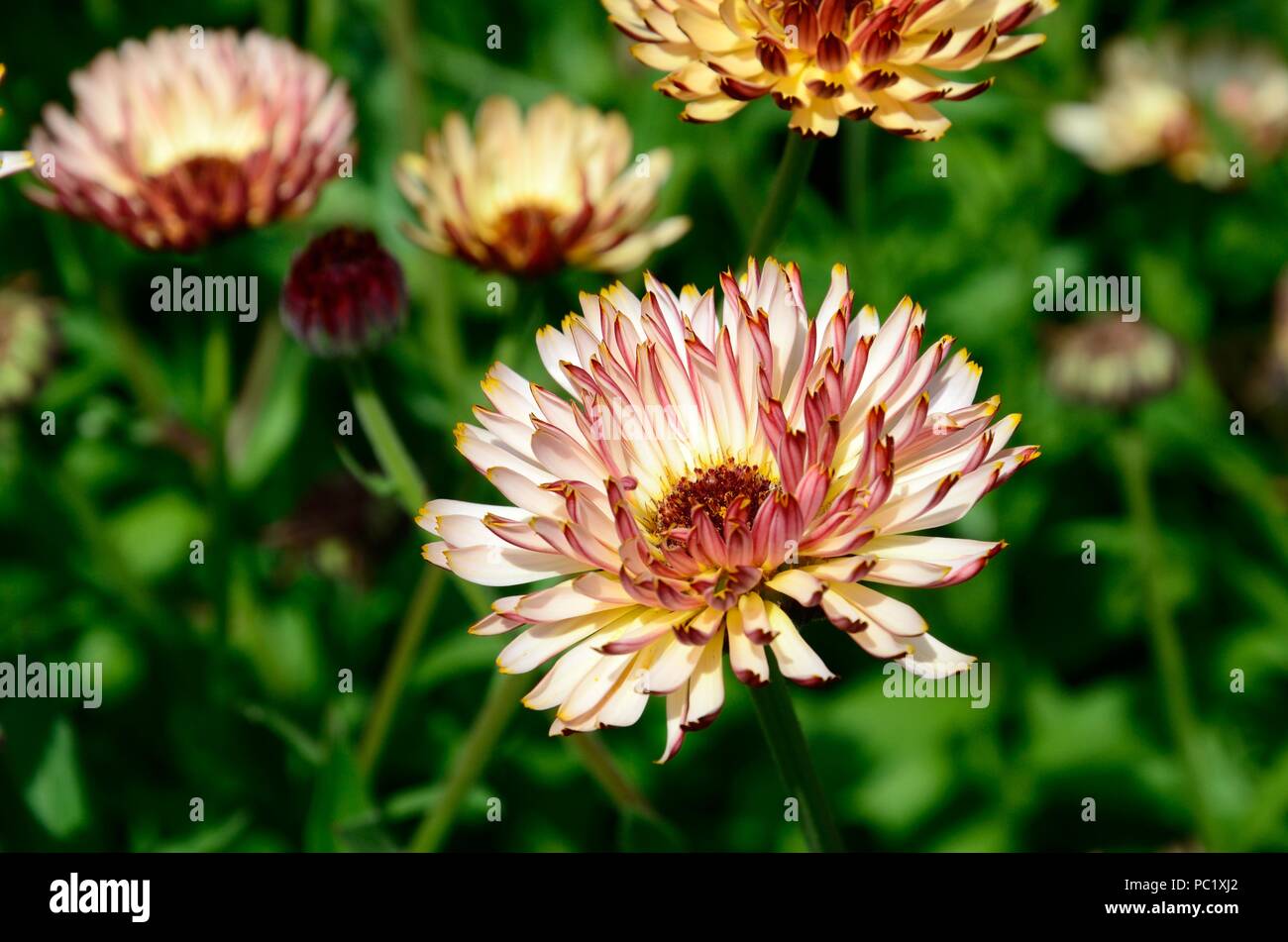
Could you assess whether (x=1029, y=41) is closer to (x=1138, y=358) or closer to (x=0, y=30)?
(x=1138, y=358)

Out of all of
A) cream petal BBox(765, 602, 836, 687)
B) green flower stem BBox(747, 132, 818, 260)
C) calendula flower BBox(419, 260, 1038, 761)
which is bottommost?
cream petal BBox(765, 602, 836, 687)

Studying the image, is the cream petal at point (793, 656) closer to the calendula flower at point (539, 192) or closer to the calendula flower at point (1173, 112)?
the calendula flower at point (539, 192)

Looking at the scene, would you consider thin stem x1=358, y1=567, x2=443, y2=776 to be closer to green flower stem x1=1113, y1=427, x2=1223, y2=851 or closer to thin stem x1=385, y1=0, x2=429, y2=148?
thin stem x1=385, y1=0, x2=429, y2=148

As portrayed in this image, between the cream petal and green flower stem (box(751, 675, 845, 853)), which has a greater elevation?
the cream petal

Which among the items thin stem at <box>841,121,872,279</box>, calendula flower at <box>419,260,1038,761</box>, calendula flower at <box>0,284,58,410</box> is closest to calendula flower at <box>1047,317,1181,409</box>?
thin stem at <box>841,121,872,279</box>

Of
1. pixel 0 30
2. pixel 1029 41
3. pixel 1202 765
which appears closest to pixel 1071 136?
pixel 1202 765

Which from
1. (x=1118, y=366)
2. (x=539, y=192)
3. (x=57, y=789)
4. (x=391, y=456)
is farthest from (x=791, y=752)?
(x=1118, y=366)

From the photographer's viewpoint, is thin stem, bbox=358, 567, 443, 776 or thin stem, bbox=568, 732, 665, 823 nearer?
thin stem, bbox=568, 732, 665, 823

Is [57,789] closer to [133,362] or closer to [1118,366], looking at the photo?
[133,362]
